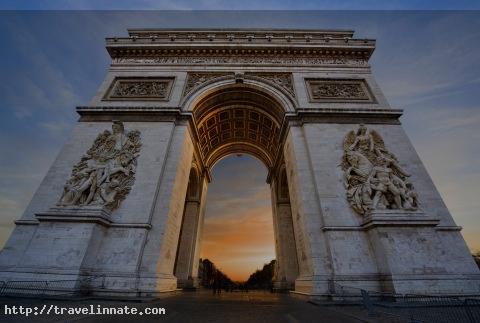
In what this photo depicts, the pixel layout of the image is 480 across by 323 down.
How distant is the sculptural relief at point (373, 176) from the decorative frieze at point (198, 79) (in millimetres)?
8721

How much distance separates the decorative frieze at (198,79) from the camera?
13.4 meters

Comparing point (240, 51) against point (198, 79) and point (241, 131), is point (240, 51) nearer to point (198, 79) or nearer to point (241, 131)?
point (198, 79)

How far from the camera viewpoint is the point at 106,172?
9.38 m

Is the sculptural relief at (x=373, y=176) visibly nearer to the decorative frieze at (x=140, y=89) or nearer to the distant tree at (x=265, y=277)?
the decorative frieze at (x=140, y=89)

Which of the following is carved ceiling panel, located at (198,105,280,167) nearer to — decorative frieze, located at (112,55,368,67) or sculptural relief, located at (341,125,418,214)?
decorative frieze, located at (112,55,368,67)

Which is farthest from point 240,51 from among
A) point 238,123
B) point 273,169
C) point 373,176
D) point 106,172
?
point 373,176

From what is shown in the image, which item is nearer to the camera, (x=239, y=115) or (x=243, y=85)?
(x=243, y=85)

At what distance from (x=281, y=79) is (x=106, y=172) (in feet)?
36.5

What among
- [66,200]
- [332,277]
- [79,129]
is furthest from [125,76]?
[332,277]

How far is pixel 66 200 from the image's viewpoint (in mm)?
8531

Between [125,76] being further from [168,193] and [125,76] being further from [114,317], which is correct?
[114,317]

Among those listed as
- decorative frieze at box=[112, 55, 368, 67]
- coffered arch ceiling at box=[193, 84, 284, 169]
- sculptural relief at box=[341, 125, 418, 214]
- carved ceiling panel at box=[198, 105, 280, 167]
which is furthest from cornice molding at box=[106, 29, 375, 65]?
sculptural relief at box=[341, 125, 418, 214]

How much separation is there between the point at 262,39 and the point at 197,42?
4.56 metres

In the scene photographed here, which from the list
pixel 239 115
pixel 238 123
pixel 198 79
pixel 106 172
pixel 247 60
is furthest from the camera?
pixel 238 123
